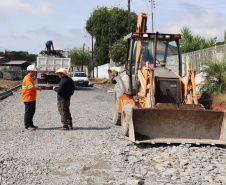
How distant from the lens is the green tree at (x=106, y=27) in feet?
178

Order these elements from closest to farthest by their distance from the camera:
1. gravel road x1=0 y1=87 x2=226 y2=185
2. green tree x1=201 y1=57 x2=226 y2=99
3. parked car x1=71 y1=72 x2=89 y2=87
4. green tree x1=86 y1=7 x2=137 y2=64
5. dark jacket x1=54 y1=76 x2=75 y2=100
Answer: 1. gravel road x1=0 y1=87 x2=226 y2=185
2. dark jacket x1=54 y1=76 x2=75 y2=100
3. green tree x1=201 y1=57 x2=226 y2=99
4. parked car x1=71 y1=72 x2=89 y2=87
5. green tree x1=86 y1=7 x2=137 y2=64

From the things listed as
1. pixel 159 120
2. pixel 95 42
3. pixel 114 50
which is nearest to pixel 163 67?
pixel 159 120

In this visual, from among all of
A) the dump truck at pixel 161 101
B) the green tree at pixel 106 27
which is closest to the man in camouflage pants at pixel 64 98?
the dump truck at pixel 161 101

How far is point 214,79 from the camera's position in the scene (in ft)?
39.2

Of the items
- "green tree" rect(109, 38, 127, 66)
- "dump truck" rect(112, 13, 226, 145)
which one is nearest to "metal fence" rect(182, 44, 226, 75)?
"dump truck" rect(112, 13, 226, 145)

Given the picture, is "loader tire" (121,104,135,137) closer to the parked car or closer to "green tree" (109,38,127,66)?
the parked car

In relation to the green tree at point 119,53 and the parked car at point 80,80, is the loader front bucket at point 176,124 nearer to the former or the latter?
the parked car at point 80,80

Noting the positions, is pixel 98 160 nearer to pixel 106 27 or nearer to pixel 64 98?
pixel 64 98

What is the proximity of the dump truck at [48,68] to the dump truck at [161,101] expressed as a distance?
13.7m

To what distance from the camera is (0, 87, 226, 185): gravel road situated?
16.2ft

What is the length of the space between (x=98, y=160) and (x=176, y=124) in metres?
2.13

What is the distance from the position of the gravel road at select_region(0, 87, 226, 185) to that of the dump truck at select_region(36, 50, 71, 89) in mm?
14171

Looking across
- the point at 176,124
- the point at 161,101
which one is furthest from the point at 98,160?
the point at 161,101

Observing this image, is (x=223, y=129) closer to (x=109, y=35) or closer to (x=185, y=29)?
(x=185, y=29)
